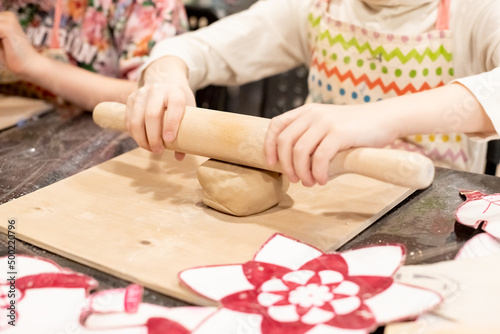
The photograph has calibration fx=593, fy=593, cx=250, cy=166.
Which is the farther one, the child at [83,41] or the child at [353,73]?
the child at [83,41]

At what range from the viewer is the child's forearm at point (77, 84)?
127 cm

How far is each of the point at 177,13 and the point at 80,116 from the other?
0.36 metres

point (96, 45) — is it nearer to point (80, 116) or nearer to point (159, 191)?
point (80, 116)

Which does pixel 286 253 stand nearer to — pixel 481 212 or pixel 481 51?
pixel 481 212

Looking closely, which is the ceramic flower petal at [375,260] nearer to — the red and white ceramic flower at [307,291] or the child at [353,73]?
the red and white ceramic flower at [307,291]

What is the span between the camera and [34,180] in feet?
3.12

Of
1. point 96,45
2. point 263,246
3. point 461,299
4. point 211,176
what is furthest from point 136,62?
point 461,299

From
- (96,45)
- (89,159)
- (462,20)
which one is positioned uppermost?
(462,20)

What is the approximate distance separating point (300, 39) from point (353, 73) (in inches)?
8.5

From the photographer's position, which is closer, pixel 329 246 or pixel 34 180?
pixel 329 246

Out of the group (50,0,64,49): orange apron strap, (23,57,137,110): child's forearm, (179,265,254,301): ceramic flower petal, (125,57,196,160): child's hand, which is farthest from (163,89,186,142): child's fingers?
(50,0,64,49): orange apron strap

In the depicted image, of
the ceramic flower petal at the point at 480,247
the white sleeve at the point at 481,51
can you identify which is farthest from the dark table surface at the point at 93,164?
the white sleeve at the point at 481,51

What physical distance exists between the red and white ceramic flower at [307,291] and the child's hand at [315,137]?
10 centimetres

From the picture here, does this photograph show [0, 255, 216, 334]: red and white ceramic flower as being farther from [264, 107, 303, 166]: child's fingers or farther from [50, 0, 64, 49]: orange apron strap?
[50, 0, 64, 49]: orange apron strap
